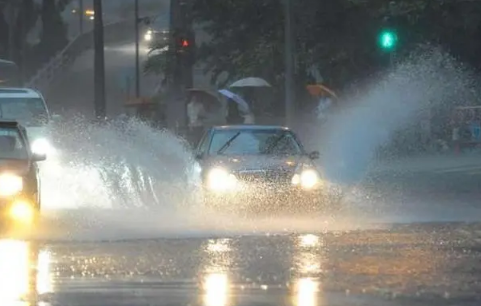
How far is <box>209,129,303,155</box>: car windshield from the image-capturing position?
19516 millimetres

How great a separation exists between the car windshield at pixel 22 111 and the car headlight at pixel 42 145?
0.72 metres

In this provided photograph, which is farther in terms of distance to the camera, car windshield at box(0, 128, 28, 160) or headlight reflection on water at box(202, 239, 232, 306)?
car windshield at box(0, 128, 28, 160)

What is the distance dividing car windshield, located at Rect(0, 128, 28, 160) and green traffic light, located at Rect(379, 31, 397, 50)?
11.2 m

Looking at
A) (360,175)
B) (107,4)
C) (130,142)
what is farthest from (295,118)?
(107,4)

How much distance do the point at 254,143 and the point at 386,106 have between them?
13.2 meters

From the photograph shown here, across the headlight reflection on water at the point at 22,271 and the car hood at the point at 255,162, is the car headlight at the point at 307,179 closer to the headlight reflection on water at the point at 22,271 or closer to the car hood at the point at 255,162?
the car hood at the point at 255,162

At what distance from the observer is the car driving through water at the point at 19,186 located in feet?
53.0

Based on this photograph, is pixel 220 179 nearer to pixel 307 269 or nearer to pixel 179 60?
pixel 307 269

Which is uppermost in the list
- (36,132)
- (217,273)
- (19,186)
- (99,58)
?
(99,58)

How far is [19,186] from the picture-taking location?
16.2 metres

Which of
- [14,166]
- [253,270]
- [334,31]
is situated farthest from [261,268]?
[334,31]

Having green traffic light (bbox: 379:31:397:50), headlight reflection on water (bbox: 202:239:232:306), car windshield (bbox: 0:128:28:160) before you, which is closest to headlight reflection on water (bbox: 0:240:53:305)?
headlight reflection on water (bbox: 202:239:232:306)

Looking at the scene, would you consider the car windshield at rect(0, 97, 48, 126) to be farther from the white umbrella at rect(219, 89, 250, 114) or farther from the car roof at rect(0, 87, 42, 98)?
the white umbrella at rect(219, 89, 250, 114)

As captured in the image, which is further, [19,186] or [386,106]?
[386,106]
